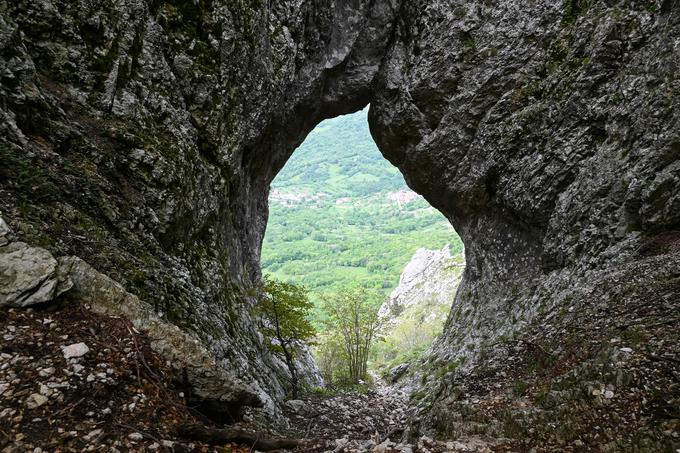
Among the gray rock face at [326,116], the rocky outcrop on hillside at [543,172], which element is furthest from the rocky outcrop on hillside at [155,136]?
the rocky outcrop on hillside at [543,172]

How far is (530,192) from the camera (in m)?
17.4

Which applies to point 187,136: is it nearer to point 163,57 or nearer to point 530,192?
point 163,57

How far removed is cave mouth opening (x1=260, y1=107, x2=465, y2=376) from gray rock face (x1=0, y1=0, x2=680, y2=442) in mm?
28972

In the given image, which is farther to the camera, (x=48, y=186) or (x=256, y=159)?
(x=256, y=159)

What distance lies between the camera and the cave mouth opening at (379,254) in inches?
2363

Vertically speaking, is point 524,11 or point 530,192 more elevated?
point 524,11

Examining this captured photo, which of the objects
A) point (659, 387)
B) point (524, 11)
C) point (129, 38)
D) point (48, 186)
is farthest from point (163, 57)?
point (524, 11)

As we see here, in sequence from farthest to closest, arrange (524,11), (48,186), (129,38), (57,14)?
(524,11) → (129,38) → (57,14) → (48,186)

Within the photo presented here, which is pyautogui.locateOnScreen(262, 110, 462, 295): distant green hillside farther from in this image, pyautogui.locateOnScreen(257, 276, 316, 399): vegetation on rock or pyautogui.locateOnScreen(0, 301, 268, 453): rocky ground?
pyautogui.locateOnScreen(0, 301, 268, 453): rocky ground

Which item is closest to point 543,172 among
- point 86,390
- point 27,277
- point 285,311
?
point 285,311

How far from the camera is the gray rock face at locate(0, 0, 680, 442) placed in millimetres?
8820

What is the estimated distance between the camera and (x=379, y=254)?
136125mm

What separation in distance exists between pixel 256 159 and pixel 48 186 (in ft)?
44.7

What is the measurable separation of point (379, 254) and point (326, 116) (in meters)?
112
